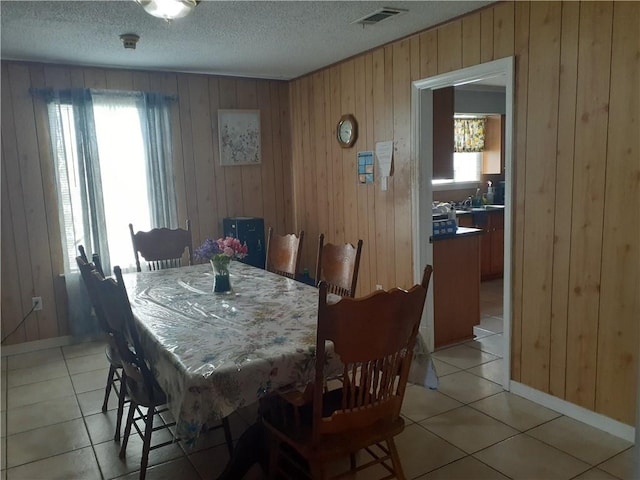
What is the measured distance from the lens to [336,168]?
14.7ft

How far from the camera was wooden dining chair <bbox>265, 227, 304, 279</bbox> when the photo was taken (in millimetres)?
3251

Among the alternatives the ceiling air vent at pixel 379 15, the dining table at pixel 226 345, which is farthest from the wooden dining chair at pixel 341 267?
the ceiling air vent at pixel 379 15

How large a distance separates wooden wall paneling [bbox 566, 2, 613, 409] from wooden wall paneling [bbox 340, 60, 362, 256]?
1.90 m

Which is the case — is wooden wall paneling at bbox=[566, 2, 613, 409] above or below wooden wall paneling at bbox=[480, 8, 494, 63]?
below

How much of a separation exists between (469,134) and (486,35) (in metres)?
3.49

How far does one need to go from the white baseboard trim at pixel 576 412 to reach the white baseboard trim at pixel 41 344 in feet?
11.1

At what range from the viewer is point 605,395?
2561 millimetres

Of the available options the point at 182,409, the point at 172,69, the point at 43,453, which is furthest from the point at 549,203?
the point at 172,69

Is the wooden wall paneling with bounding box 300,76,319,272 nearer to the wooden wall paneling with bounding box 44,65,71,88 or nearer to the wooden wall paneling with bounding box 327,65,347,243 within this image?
the wooden wall paneling with bounding box 327,65,347,243

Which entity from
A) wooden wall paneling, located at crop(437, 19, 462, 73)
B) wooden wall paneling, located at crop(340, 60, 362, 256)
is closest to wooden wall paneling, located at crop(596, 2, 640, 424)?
wooden wall paneling, located at crop(437, 19, 462, 73)

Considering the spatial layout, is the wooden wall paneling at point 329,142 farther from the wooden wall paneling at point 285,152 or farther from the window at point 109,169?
the window at point 109,169

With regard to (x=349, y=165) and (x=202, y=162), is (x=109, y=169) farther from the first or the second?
(x=349, y=165)

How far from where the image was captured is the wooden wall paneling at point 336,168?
4357 millimetres

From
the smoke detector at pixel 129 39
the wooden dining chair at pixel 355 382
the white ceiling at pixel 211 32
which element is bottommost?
the wooden dining chair at pixel 355 382
